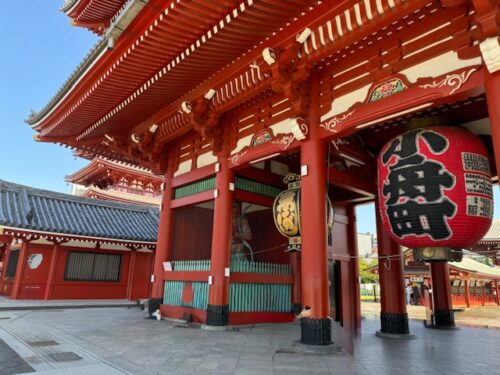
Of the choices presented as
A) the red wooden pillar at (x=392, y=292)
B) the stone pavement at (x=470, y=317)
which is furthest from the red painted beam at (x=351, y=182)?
the stone pavement at (x=470, y=317)

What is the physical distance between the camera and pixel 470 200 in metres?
5.18

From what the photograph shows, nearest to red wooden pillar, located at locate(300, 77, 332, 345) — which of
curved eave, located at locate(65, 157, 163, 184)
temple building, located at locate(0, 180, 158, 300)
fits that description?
temple building, located at locate(0, 180, 158, 300)

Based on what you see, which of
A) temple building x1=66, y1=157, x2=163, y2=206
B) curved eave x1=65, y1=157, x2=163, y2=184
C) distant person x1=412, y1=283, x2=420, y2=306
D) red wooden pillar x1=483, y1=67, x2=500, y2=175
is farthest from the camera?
temple building x1=66, y1=157, x2=163, y2=206

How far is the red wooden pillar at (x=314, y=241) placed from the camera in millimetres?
6324

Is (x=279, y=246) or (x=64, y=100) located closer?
(x=64, y=100)

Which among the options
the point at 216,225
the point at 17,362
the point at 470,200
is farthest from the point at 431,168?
the point at 17,362

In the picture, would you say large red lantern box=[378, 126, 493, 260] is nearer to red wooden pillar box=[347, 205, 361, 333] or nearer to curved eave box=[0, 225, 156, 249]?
red wooden pillar box=[347, 205, 361, 333]

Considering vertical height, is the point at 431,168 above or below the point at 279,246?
above

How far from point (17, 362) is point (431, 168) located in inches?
279

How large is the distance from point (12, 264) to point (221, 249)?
42.6 feet

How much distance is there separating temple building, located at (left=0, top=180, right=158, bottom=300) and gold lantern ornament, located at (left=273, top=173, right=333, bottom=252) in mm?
11444

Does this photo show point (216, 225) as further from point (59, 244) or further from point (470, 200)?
point (59, 244)

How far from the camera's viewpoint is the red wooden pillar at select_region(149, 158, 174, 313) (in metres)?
10.5

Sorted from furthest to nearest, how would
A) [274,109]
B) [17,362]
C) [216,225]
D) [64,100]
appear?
[64,100]
[216,225]
[274,109]
[17,362]
